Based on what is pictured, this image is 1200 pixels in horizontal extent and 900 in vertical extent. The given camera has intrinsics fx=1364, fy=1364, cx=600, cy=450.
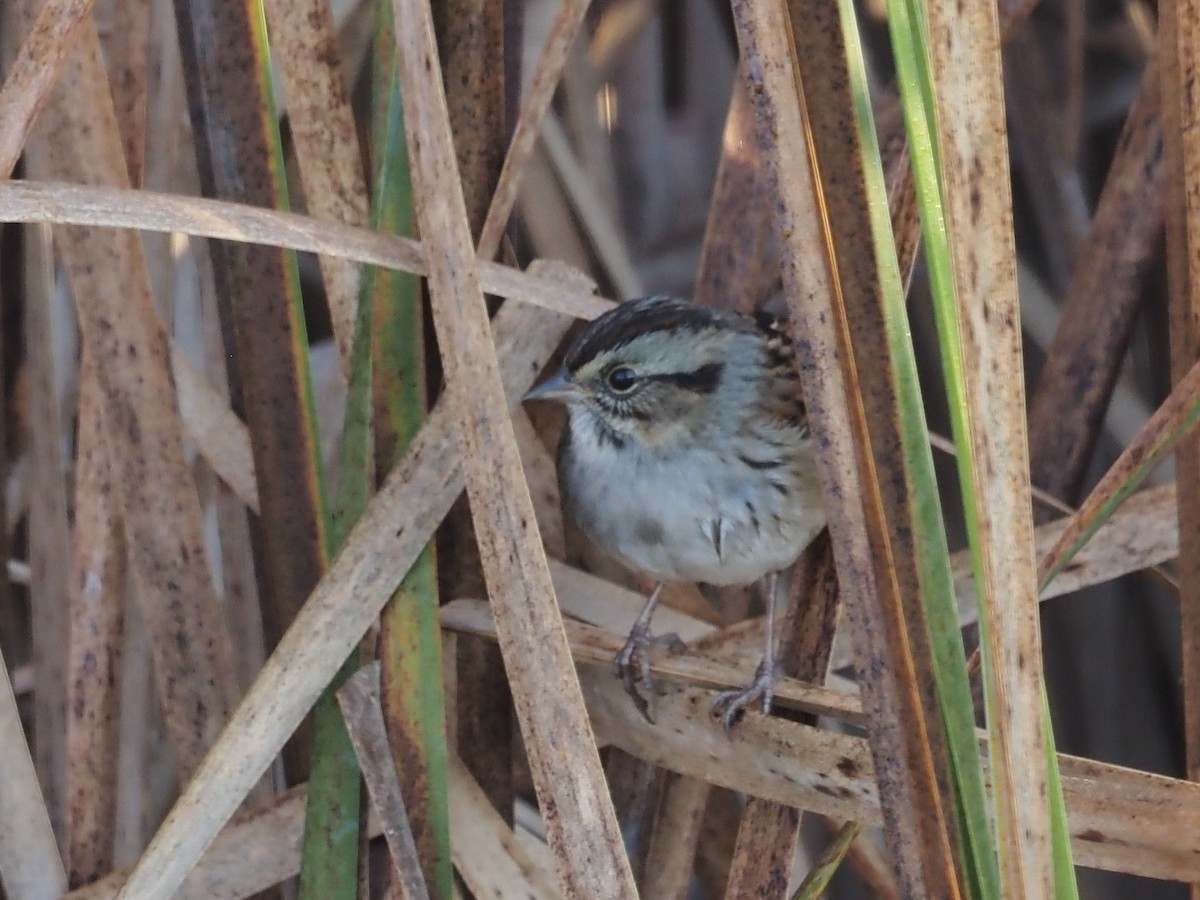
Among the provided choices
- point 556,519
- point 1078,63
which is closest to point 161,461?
point 556,519

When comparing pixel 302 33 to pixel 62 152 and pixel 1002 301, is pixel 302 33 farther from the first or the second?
pixel 1002 301

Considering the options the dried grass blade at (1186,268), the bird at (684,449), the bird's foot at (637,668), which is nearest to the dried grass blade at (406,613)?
the bird's foot at (637,668)

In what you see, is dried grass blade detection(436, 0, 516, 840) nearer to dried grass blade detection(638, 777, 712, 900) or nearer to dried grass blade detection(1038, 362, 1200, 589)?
dried grass blade detection(638, 777, 712, 900)

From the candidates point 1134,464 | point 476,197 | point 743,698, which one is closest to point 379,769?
point 743,698

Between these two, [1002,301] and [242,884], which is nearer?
[1002,301]

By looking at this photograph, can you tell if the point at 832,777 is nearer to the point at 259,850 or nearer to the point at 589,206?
the point at 259,850

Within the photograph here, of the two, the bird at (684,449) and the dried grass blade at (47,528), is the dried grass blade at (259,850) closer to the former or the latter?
the dried grass blade at (47,528)
